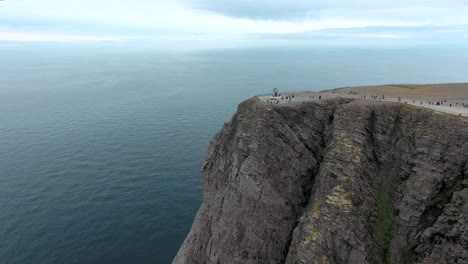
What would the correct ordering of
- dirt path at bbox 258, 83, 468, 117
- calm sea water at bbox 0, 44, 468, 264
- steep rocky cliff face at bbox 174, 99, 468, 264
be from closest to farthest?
steep rocky cliff face at bbox 174, 99, 468, 264 → dirt path at bbox 258, 83, 468, 117 → calm sea water at bbox 0, 44, 468, 264

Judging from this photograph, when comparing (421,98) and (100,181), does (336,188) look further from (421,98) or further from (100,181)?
(100,181)

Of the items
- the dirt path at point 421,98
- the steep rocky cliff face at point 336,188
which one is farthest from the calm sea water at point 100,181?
the dirt path at point 421,98

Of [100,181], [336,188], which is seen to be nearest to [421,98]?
[336,188]

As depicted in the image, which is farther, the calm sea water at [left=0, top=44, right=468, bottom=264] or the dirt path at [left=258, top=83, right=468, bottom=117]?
the calm sea water at [left=0, top=44, right=468, bottom=264]

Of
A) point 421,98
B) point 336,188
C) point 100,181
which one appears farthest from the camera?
point 100,181

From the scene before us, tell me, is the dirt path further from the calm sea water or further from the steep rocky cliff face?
the calm sea water

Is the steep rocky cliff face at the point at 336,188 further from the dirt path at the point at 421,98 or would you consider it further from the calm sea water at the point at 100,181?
the calm sea water at the point at 100,181

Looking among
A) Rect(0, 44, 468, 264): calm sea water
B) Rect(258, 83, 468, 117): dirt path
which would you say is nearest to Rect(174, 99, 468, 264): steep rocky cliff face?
Rect(258, 83, 468, 117): dirt path

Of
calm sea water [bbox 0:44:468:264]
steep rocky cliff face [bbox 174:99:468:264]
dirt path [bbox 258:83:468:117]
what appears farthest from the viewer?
calm sea water [bbox 0:44:468:264]

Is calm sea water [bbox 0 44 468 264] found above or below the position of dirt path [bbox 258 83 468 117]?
below
